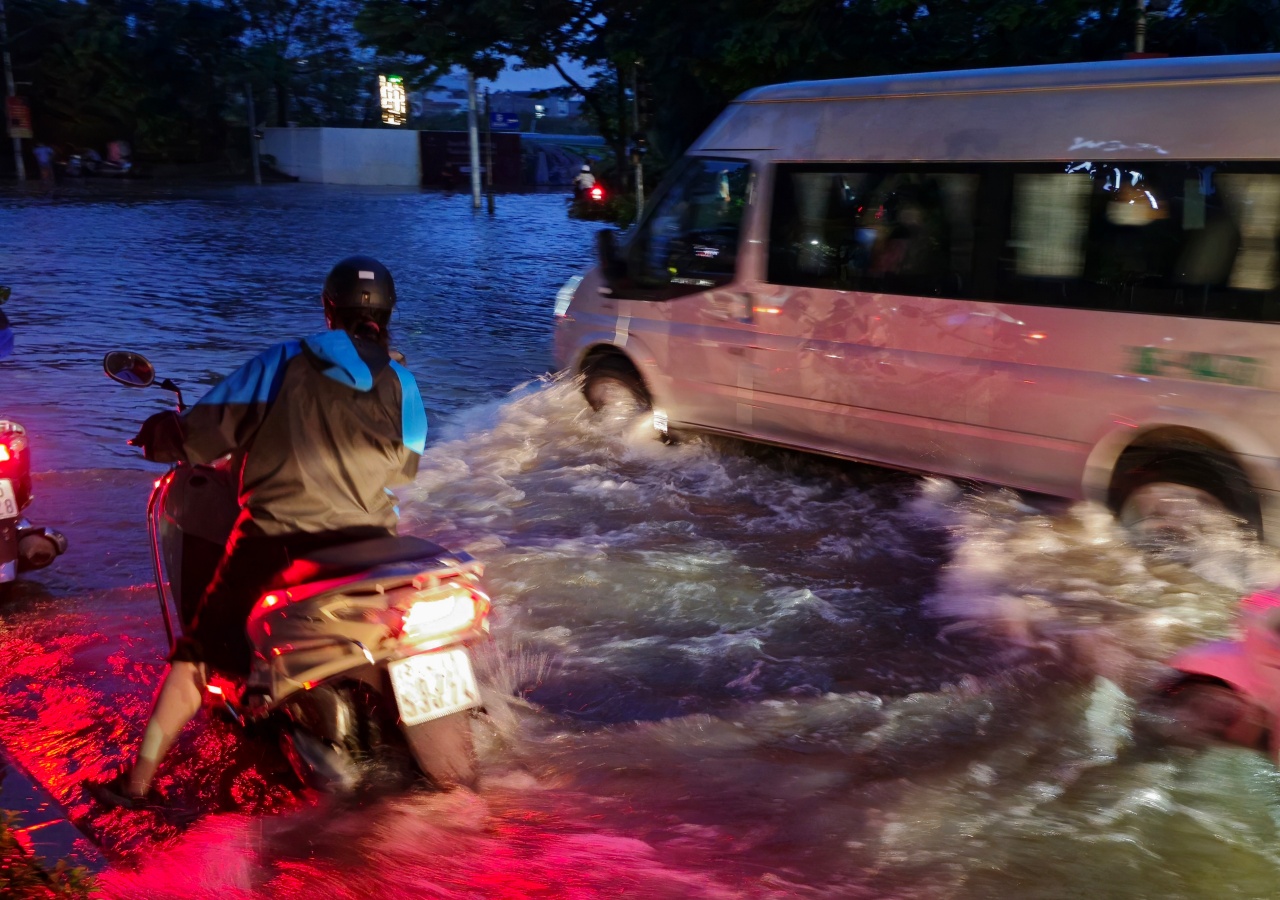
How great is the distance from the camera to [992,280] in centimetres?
636

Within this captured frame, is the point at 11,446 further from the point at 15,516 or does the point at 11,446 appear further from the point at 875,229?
the point at 875,229

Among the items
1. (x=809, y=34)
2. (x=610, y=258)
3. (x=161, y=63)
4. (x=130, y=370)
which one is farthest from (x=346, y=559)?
(x=161, y=63)

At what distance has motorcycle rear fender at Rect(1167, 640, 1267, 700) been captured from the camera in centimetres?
378

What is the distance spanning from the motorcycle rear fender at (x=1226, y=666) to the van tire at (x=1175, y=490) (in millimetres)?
1773

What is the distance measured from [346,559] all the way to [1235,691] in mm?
2860

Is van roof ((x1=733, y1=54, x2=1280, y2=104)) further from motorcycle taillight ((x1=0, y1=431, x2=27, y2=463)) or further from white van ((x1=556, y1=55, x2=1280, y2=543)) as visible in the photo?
motorcycle taillight ((x1=0, y1=431, x2=27, y2=463))

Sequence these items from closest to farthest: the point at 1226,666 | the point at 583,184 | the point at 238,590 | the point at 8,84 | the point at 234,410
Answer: the point at 234,410 → the point at 238,590 → the point at 1226,666 → the point at 583,184 → the point at 8,84

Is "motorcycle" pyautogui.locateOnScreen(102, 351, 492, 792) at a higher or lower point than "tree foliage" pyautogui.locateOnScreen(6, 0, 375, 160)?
lower

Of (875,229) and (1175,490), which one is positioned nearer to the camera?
(1175,490)

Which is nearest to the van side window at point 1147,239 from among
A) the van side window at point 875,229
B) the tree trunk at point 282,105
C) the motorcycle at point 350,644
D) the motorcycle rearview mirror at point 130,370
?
the van side window at point 875,229

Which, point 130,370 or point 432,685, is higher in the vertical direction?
point 130,370

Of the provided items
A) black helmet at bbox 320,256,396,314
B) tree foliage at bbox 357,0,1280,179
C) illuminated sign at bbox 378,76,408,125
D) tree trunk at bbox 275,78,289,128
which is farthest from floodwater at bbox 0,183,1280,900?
illuminated sign at bbox 378,76,408,125

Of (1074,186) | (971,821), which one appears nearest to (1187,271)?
(1074,186)

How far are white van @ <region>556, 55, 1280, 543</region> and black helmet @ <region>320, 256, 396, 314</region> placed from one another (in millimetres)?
3831
